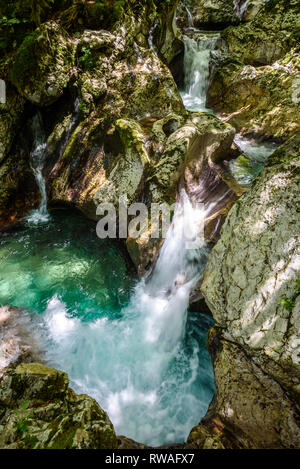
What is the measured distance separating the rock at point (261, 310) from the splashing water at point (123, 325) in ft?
4.46

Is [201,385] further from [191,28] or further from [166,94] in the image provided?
[191,28]

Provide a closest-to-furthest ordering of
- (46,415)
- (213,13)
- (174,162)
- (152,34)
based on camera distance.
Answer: (46,415), (174,162), (152,34), (213,13)

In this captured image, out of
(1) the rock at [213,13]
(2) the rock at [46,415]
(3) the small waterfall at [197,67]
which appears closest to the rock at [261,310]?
(2) the rock at [46,415]

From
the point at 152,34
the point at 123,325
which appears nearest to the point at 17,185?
the point at 123,325

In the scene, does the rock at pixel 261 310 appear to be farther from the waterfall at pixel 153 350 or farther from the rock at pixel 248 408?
the waterfall at pixel 153 350

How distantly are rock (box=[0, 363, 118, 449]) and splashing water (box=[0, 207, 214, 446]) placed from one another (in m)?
1.61

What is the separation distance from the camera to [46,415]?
2.38 meters

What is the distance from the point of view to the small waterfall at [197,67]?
33.8 feet

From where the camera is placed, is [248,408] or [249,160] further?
[249,160]

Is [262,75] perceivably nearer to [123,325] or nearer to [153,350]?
[123,325]

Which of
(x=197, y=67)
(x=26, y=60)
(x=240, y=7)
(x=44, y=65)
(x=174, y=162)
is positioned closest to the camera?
(x=174, y=162)

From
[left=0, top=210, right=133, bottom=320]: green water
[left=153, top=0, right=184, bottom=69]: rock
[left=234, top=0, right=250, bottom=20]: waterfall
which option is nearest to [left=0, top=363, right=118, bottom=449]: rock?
[left=0, top=210, right=133, bottom=320]: green water

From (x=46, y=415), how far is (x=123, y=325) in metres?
2.67
